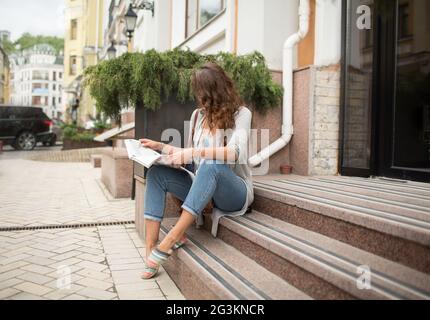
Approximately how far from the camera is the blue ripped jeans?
2.47 m

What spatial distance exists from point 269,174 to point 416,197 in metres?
2.01

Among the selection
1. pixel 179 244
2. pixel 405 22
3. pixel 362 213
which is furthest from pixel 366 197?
pixel 405 22

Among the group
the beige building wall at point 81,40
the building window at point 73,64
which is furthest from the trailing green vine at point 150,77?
the building window at point 73,64

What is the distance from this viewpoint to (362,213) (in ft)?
7.05

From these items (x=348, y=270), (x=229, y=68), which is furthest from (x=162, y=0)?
(x=348, y=270)

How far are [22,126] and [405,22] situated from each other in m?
15.5

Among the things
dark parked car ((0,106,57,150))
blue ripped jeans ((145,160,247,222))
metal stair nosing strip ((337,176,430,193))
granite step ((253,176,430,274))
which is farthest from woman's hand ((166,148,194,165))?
dark parked car ((0,106,57,150))

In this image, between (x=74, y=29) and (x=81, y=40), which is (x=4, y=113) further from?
(x=74, y=29)

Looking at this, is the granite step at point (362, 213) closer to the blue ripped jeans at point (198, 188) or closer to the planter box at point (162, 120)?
the blue ripped jeans at point (198, 188)

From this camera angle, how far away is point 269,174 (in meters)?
4.53

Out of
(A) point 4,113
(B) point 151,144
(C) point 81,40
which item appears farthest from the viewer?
(C) point 81,40
